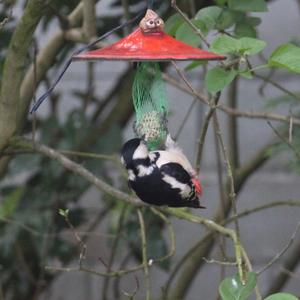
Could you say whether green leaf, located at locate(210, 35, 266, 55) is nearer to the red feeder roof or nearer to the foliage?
the red feeder roof

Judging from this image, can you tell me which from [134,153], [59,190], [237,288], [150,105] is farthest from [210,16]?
[59,190]

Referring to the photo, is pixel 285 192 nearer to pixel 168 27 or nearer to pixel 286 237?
pixel 286 237

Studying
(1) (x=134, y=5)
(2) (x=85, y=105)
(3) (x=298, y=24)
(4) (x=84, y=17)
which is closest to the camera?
(4) (x=84, y=17)

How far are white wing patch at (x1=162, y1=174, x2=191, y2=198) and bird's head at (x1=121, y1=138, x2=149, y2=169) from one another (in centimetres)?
4

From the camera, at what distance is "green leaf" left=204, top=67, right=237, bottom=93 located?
4.05 ft

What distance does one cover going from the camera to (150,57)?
3.63 feet

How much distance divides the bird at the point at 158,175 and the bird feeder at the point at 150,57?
42mm

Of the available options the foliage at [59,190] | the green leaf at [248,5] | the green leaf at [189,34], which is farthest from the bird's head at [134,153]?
the foliage at [59,190]

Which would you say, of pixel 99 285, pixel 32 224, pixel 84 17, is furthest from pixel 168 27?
pixel 99 285

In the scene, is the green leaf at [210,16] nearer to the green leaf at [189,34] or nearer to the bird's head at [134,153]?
the green leaf at [189,34]

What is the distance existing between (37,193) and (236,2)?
3.67 feet

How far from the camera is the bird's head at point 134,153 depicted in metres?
1.22

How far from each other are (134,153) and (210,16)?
35 cm

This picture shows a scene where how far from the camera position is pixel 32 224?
7.74 ft
